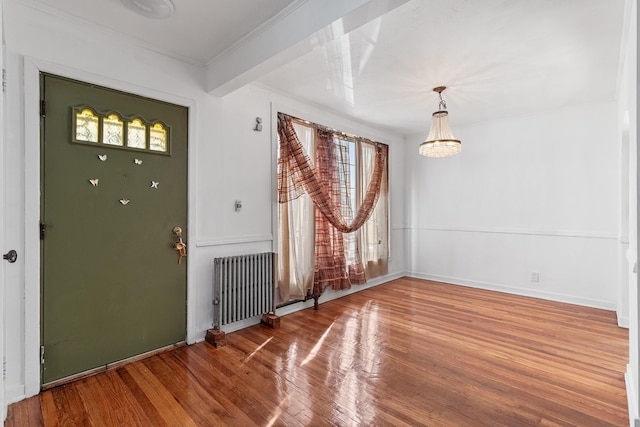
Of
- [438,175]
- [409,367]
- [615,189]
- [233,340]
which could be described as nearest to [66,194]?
[233,340]

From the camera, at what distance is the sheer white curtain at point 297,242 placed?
11.7 feet

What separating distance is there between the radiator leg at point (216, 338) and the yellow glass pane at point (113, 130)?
5.68 feet

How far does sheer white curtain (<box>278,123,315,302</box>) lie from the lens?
11.7ft

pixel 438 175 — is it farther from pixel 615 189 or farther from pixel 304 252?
pixel 304 252

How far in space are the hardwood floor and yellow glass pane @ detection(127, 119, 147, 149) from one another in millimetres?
1703

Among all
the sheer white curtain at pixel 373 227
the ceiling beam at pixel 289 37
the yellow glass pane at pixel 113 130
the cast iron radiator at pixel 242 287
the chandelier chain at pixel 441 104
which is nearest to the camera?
the ceiling beam at pixel 289 37

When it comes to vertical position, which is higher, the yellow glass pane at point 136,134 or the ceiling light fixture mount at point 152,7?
the ceiling light fixture mount at point 152,7

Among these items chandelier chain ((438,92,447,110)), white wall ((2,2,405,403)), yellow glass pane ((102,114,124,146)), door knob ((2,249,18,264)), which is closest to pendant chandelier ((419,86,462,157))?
chandelier chain ((438,92,447,110))

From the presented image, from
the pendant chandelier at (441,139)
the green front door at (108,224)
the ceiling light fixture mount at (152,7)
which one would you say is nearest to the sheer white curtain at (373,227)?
the pendant chandelier at (441,139)

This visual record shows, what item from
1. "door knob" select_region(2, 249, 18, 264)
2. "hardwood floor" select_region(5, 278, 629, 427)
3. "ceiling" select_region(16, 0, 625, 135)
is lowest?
"hardwood floor" select_region(5, 278, 629, 427)

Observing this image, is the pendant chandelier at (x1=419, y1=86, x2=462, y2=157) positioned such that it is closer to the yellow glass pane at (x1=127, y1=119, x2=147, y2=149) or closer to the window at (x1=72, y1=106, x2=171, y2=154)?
the window at (x1=72, y1=106, x2=171, y2=154)

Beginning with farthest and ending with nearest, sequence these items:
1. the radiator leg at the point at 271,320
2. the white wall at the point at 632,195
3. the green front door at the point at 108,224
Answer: the radiator leg at the point at 271,320 → the green front door at the point at 108,224 → the white wall at the point at 632,195

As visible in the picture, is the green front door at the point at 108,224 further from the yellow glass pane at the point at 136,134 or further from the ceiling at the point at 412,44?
the ceiling at the point at 412,44

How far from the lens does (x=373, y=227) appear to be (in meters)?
4.89
